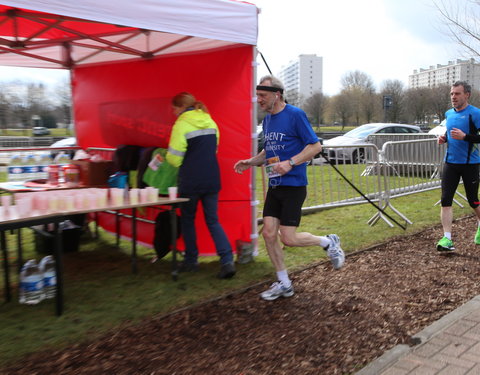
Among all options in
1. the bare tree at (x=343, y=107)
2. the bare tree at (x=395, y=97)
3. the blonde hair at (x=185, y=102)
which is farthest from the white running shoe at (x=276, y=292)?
the bare tree at (x=343, y=107)

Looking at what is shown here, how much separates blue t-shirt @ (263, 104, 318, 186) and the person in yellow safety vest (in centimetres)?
80

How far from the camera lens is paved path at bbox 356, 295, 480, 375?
2971 millimetres

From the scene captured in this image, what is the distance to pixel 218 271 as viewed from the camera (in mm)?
5062

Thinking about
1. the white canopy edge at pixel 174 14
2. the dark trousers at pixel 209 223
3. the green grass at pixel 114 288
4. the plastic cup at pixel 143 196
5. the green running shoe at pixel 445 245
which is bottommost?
the green grass at pixel 114 288

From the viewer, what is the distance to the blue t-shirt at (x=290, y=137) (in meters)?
3.96

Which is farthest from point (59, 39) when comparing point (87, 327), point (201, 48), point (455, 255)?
point (455, 255)

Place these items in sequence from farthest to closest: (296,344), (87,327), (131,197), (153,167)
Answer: (153,167), (131,197), (87,327), (296,344)

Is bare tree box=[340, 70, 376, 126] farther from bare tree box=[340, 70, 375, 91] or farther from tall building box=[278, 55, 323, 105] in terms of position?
tall building box=[278, 55, 323, 105]

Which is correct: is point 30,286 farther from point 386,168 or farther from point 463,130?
point 386,168

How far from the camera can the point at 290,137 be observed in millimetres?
4016

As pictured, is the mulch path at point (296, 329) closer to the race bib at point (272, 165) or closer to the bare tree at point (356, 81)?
the race bib at point (272, 165)

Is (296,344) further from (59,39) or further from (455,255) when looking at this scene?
(59,39)

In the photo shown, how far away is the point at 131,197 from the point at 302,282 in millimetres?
1955

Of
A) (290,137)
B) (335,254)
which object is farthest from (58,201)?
(335,254)
